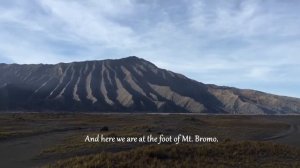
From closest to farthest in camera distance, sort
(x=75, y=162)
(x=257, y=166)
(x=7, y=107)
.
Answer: (x=75, y=162), (x=257, y=166), (x=7, y=107)

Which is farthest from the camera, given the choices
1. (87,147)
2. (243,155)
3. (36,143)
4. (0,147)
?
(36,143)

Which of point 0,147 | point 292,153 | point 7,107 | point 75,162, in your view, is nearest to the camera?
point 75,162

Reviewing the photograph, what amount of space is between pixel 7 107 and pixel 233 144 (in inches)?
6794

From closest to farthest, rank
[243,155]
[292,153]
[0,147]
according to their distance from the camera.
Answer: [243,155] < [292,153] < [0,147]

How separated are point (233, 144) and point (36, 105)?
172502 mm

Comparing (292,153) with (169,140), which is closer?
(292,153)

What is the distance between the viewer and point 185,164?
76.2 ft

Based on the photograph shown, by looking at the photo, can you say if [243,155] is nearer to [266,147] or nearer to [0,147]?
[266,147]

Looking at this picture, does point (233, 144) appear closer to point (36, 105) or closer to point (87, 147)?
point (87, 147)

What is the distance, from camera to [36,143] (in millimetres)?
39219

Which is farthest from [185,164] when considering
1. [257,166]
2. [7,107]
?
[7,107]

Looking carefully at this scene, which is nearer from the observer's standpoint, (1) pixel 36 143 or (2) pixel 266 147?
(2) pixel 266 147

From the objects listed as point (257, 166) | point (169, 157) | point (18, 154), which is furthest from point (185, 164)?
point (18, 154)

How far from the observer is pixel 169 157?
84.6ft
